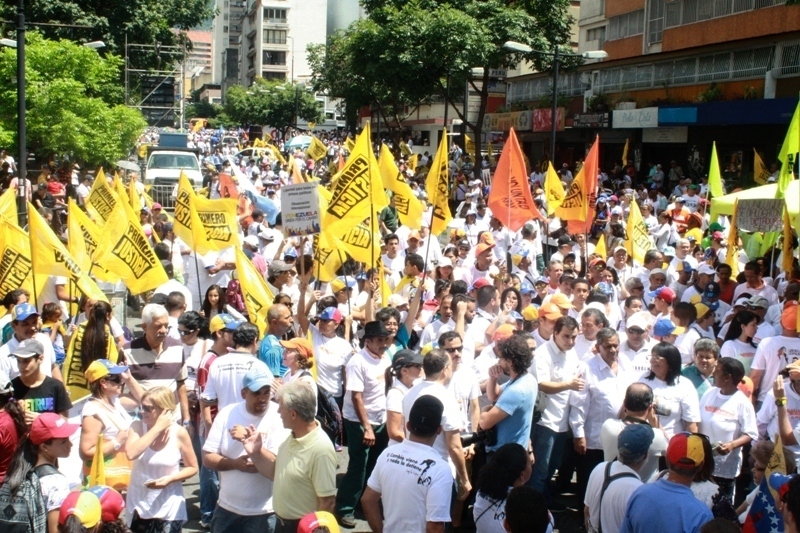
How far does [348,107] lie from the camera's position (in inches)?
1764

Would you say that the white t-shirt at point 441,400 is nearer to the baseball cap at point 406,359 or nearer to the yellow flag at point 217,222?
the baseball cap at point 406,359

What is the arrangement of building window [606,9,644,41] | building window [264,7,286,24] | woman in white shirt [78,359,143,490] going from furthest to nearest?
building window [264,7,286,24], building window [606,9,644,41], woman in white shirt [78,359,143,490]

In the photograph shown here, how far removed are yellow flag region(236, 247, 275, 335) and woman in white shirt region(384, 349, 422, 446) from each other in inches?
96.9

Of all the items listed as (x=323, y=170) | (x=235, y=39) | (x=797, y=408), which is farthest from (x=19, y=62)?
(x=235, y=39)

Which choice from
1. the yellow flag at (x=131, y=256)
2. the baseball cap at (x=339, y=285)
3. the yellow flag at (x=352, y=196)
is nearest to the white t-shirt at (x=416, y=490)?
the baseball cap at (x=339, y=285)

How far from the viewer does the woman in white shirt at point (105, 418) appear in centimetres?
555

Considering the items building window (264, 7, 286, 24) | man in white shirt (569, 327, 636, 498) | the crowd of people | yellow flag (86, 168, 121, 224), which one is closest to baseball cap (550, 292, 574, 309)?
the crowd of people

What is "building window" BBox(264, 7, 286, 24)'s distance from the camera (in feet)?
385

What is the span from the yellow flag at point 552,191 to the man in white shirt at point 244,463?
31.4 feet

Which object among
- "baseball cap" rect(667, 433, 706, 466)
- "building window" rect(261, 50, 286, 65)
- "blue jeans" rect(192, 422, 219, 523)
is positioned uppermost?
"building window" rect(261, 50, 286, 65)

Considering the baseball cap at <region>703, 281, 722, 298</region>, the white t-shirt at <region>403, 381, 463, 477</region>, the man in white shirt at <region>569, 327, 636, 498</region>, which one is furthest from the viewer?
the baseball cap at <region>703, 281, 722, 298</region>

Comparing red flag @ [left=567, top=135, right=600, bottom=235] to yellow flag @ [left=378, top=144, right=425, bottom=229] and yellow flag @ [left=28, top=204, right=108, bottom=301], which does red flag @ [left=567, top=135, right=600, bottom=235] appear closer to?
yellow flag @ [left=378, top=144, right=425, bottom=229]

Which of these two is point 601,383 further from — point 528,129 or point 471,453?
point 528,129

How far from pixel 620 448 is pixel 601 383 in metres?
1.88
